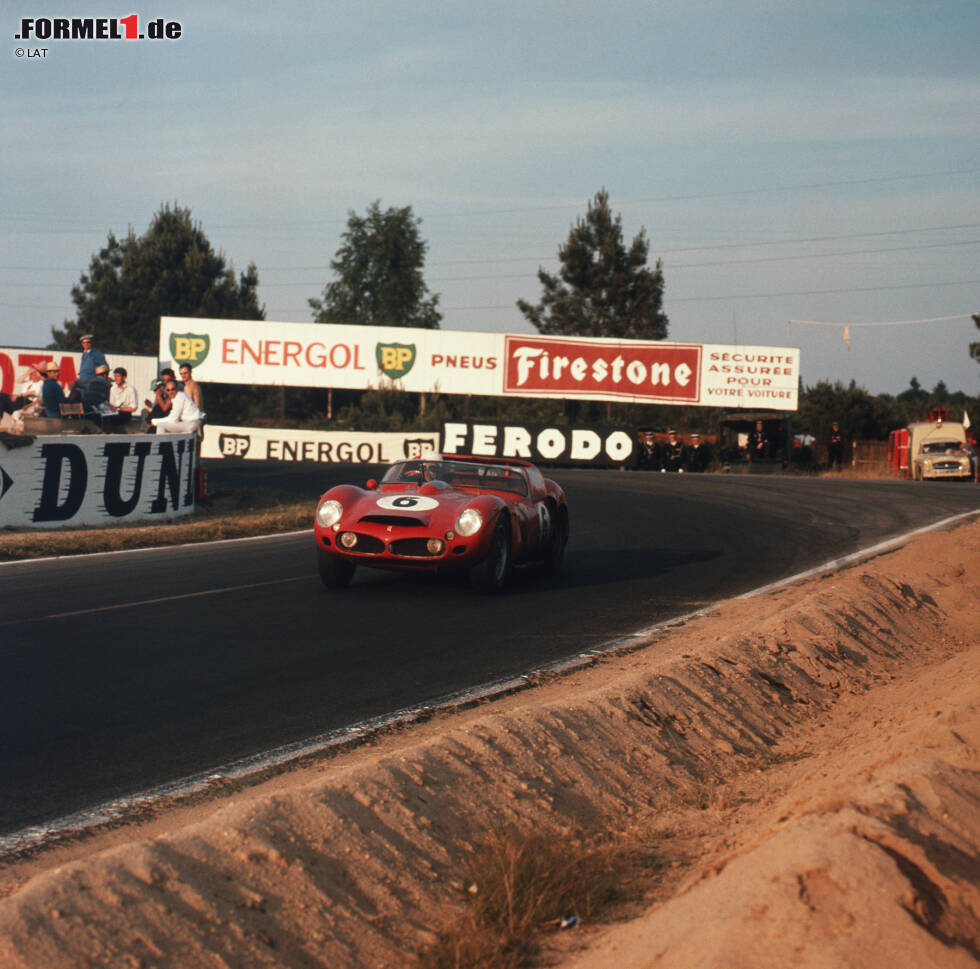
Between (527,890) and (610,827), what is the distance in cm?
103

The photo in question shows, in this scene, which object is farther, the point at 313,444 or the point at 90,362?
the point at 313,444

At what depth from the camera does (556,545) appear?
13391 millimetres

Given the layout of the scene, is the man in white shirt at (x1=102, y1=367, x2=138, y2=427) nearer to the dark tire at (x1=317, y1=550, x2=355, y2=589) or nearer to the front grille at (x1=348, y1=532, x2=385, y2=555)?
the dark tire at (x1=317, y1=550, x2=355, y2=589)

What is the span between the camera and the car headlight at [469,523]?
11.0 m

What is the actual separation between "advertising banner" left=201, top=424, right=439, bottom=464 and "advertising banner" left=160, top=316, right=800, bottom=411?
11616mm

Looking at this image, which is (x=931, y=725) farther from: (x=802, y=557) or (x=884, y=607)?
(x=802, y=557)

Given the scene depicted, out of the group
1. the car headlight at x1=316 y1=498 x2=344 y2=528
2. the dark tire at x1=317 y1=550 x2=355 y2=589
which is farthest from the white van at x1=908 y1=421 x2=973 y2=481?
the car headlight at x1=316 y1=498 x2=344 y2=528

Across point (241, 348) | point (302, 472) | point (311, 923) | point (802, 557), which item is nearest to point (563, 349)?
point (241, 348)

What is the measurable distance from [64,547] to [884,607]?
9.59 metres

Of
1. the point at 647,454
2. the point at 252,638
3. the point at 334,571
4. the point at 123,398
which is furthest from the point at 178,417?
the point at 647,454

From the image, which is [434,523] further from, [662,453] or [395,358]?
[395,358]

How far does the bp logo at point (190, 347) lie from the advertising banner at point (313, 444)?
1262 centimetres

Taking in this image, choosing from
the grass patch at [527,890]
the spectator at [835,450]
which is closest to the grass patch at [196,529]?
the grass patch at [527,890]

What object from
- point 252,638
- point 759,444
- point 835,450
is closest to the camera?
point 252,638
